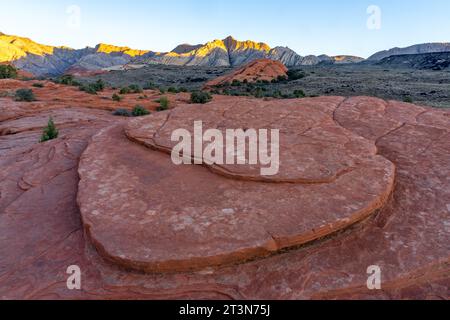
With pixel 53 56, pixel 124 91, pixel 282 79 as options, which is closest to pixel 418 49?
pixel 282 79

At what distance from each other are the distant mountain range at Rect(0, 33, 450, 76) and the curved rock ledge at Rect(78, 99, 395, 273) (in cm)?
8036

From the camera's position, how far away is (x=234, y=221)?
9.65ft

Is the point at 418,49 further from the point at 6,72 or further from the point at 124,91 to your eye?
the point at 6,72

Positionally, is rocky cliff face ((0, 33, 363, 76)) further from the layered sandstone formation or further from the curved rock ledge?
the layered sandstone formation

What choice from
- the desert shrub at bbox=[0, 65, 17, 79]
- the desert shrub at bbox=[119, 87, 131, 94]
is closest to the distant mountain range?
the desert shrub at bbox=[0, 65, 17, 79]

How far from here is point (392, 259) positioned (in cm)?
271

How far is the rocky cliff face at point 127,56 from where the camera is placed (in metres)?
83.8

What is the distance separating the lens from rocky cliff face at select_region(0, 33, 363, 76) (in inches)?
3300

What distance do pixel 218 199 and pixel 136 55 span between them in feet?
401

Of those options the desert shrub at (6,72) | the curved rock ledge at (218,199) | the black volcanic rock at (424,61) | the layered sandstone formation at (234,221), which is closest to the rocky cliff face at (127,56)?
the black volcanic rock at (424,61)

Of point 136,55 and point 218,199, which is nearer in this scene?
point 218,199

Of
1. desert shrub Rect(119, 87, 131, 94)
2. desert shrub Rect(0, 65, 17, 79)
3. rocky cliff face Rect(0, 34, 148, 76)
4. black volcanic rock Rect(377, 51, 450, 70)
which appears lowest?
desert shrub Rect(119, 87, 131, 94)

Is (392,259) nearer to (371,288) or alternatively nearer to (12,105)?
(371,288)
